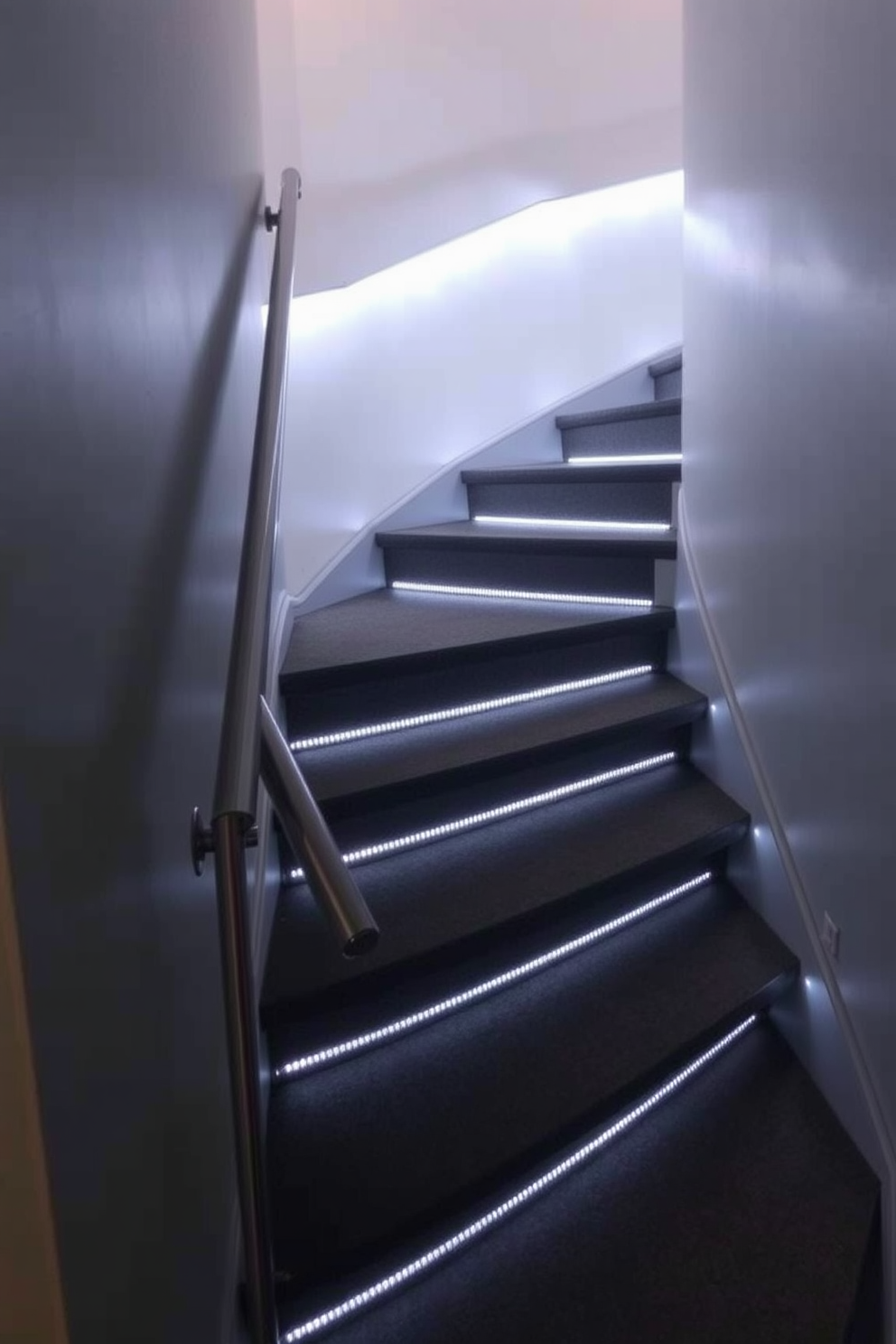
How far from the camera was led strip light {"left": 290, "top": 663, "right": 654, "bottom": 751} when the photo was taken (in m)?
2.09

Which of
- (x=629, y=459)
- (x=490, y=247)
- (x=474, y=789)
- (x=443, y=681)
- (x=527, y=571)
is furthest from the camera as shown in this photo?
(x=490, y=247)

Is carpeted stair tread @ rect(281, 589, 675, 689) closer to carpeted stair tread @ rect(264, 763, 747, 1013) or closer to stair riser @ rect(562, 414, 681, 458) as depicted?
carpeted stair tread @ rect(264, 763, 747, 1013)

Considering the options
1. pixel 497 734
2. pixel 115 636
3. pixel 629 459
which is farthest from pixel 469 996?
pixel 629 459

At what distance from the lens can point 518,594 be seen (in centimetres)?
273

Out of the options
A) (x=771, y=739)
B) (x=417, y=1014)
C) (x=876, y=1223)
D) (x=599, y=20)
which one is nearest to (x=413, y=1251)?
(x=417, y=1014)

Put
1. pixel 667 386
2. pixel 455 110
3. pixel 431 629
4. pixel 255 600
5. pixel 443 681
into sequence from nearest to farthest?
pixel 255 600 < pixel 443 681 < pixel 431 629 < pixel 455 110 < pixel 667 386

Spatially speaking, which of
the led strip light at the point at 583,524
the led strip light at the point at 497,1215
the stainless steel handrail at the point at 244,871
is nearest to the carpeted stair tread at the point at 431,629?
the led strip light at the point at 583,524

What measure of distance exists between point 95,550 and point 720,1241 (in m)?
1.47

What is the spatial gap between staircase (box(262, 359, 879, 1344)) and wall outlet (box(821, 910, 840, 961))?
143 millimetres

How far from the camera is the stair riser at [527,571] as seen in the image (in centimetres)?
258

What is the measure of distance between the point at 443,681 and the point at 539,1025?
848mm

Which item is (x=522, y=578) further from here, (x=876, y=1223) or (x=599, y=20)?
(x=599, y=20)

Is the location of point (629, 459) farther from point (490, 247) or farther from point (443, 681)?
point (443, 681)

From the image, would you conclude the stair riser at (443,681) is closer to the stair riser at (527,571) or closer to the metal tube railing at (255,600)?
the stair riser at (527,571)
